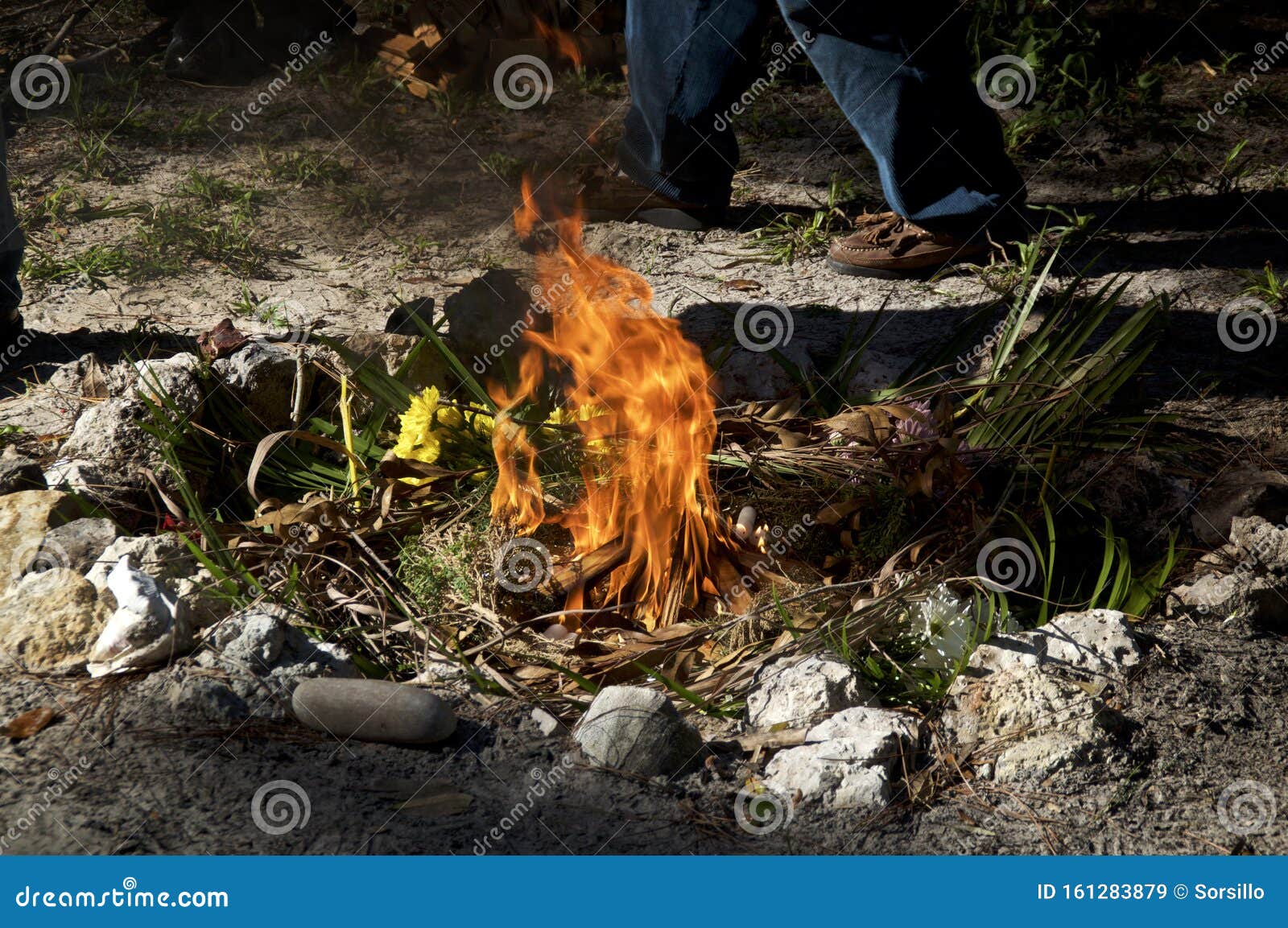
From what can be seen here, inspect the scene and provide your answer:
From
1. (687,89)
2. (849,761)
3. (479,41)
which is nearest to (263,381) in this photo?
(849,761)

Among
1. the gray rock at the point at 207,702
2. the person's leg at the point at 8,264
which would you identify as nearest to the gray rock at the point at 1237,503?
the gray rock at the point at 207,702

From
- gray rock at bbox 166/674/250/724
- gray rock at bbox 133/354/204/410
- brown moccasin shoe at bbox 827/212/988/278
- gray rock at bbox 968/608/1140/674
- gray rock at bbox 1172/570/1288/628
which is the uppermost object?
brown moccasin shoe at bbox 827/212/988/278

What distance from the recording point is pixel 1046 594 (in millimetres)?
2449

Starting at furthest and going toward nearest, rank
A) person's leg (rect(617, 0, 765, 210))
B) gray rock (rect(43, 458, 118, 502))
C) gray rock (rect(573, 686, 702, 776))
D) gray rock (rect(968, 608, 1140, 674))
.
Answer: person's leg (rect(617, 0, 765, 210)) < gray rock (rect(43, 458, 118, 502)) < gray rock (rect(968, 608, 1140, 674)) < gray rock (rect(573, 686, 702, 776))

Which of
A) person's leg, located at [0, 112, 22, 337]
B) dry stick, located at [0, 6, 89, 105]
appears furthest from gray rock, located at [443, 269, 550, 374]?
dry stick, located at [0, 6, 89, 105]

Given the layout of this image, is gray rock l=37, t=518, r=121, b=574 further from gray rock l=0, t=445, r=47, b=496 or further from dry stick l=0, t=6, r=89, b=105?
dry stick l=0, t=6, r=89, b=105

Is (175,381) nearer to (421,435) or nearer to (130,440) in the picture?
(130,440)

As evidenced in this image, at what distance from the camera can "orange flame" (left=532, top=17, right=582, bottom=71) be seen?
600 centimetres

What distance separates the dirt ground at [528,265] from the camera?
2021 mm

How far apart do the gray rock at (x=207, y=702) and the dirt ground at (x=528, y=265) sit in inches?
1.1

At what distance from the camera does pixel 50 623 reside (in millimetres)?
2434

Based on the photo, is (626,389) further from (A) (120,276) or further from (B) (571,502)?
(A) (120,276)

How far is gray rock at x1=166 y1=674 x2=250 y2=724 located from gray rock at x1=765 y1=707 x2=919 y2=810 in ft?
3.40

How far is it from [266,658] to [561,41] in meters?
4.54
